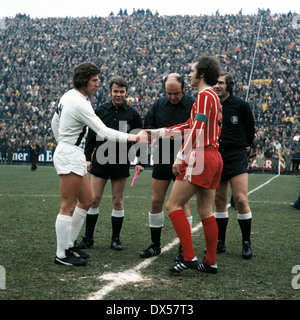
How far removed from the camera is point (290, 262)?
16.6ft

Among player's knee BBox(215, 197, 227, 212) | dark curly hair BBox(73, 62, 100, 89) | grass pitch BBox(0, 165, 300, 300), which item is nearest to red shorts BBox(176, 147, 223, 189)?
grass pitch BBox(0, 165, 300, 300)

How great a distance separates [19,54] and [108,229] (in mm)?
39181

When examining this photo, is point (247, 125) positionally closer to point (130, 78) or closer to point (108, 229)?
point (108, 229)

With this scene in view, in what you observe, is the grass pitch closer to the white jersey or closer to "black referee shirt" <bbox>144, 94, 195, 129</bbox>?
the white jersey

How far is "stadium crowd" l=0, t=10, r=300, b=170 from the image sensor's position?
32125mm

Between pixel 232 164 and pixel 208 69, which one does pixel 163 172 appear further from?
pixel 208 69

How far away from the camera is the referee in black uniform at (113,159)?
574cm

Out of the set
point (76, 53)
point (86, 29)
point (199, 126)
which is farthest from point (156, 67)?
point (199, 126)

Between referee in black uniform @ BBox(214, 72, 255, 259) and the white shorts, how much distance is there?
1.89 metres

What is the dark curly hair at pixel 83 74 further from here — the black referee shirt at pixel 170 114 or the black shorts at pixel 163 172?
the black shorts at pixel 163 172

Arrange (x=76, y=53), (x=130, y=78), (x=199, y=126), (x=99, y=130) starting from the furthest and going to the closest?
(x=76, y=53)
(x=130, y=78)
(x=99, y=130)
(x=199, y=126)

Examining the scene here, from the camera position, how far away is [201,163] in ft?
14.3

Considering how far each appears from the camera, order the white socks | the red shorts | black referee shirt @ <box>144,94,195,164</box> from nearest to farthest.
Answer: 1. the red shorts
2. the white socks
3. black referee shirt @ <box>144,94,195,164</box>

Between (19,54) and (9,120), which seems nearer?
(9,120)
